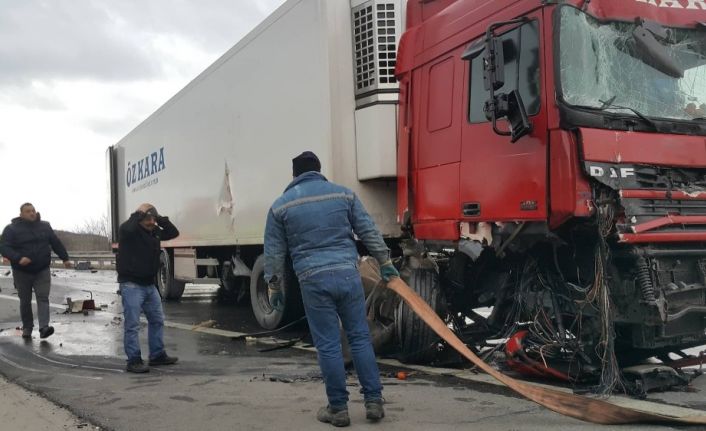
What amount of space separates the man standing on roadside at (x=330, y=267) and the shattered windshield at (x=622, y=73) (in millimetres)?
1744

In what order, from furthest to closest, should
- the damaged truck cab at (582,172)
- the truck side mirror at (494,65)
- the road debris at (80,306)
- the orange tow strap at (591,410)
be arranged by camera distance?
1. the road debris at (80,306)
2. the truck side mirror at (494,65)
3. the damaged truck cab at (582,172)
4. the orange tow strap at (591,410)

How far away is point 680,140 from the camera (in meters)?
4.60

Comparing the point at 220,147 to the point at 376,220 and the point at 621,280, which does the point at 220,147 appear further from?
the point at 621,280

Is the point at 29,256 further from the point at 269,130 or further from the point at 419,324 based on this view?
the point at 419,324

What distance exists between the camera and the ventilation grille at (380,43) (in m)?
6.66

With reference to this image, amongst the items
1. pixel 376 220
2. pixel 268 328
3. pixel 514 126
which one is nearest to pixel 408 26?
pixel 376 220

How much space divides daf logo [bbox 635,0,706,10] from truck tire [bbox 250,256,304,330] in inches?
181

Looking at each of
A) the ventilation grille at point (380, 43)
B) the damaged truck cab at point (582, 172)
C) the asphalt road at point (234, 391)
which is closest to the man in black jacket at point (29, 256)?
the asphalt road at point (234, 391)

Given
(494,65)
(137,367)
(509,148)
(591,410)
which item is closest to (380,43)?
(494,65)

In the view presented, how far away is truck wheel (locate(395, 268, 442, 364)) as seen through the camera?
5.64m

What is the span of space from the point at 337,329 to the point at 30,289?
5518 millimetres

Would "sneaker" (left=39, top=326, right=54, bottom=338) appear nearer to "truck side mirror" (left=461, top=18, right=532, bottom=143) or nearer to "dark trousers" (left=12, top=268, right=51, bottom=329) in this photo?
"dark trousers" (left=12, top=268, right=51, bottom=329)

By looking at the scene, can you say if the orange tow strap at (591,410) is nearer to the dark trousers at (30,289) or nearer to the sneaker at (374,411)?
the sneaker at (374,411)

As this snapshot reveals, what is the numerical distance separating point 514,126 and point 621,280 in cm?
129
